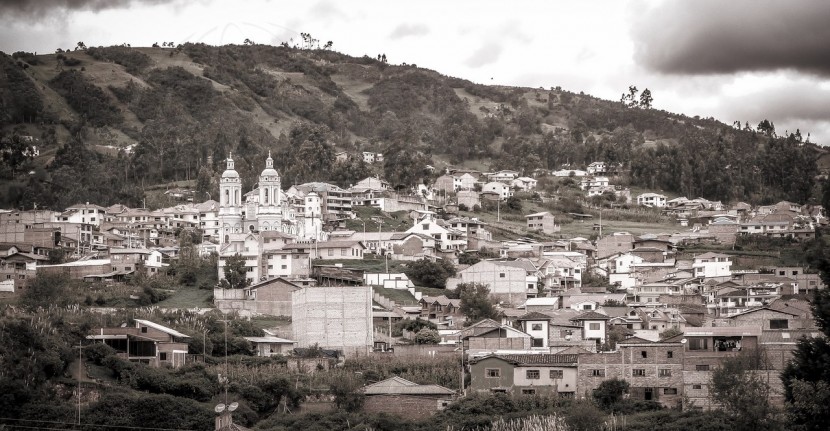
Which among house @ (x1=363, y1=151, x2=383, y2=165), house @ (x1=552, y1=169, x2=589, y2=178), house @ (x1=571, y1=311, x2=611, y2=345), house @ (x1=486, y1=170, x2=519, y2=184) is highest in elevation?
house @ (x1=363, y1=151, x2=383, y2=165)

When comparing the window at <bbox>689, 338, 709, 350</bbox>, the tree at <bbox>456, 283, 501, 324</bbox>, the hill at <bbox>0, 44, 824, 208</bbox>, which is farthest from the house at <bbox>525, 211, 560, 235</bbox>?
the window at <bbox>689, 338, 709, 350</bbox>

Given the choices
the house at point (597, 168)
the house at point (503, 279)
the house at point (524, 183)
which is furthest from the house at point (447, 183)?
the house at point (503, 279)

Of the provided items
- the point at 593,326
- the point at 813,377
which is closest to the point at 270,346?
the point at 593,326

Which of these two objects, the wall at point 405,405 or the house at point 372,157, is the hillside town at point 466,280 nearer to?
the wall at point 405,405

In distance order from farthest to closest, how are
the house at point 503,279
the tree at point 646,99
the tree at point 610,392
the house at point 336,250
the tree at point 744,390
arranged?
the tree at point 646,99
the house at point 336,250
the house at point 503,279
the tree at point 610,392
the tree at point 744,390

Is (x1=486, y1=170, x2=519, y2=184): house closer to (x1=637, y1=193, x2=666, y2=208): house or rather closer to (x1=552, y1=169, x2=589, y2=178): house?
(x1=552, y1=169, x2=589, y2=178): house
